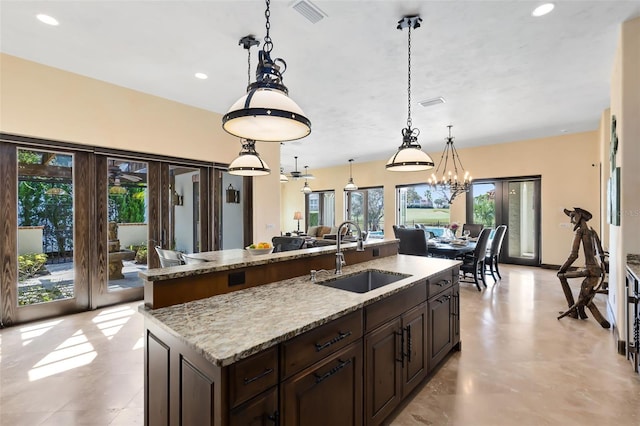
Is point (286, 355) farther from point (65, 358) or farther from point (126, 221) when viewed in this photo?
point (126, 221)

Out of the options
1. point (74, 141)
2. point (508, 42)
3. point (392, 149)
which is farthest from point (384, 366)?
point (392, 149)

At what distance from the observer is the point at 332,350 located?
149cm

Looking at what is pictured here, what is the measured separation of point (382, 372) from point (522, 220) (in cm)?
725

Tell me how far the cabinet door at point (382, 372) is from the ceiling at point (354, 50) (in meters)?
2.60

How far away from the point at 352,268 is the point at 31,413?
2497 mm

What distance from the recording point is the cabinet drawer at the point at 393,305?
1.75m

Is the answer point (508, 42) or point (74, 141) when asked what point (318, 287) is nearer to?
point (508, 42)

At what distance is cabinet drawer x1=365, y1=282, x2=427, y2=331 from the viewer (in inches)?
68.8

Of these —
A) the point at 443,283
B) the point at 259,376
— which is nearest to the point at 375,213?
the point at 443,283

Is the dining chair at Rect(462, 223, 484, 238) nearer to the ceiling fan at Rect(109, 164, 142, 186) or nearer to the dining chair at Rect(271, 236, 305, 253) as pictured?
the dining chair at Rect(271, 236, 305, 253)

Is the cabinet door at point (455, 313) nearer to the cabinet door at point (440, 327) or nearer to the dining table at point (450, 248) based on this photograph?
the cabinet door at point (440, 327)

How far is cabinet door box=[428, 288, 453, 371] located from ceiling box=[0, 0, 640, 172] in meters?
2.48

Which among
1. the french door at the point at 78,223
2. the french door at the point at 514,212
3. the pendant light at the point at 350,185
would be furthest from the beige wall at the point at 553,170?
the french door at the point at 78,223

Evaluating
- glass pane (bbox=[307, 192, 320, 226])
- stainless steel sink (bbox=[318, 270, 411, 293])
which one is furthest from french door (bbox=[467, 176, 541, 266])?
stainless steel sink (bbox=[318, 270, 411, 293])
